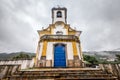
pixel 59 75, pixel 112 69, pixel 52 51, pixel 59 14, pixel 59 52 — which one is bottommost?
pixel 59 75

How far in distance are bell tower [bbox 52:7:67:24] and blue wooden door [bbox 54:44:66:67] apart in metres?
6.44

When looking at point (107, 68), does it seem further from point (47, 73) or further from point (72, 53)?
point (72, 53)

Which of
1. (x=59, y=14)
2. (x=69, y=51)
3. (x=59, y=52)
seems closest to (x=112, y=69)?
(x=69, y=51)

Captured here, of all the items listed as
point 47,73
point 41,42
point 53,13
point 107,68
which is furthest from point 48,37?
point 107,68

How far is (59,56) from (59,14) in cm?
898

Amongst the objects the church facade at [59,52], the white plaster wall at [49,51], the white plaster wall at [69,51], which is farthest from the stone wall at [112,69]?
the white plaster wall at [49,51]

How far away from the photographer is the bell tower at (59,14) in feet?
72.8

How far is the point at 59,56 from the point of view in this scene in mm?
16391

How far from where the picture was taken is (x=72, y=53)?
16344mm

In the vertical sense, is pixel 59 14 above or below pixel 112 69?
above

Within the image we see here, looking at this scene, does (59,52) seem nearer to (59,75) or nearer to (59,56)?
(59,56)

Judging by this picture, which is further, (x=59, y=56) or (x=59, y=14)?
(x=59, y=14)

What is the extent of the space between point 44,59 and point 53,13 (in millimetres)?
9693

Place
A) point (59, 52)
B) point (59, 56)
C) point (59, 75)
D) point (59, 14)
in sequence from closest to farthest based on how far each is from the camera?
point (59, 75), point (59, 56), point (59, 52), point (59, 14)
